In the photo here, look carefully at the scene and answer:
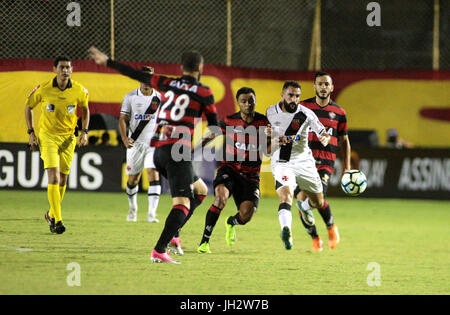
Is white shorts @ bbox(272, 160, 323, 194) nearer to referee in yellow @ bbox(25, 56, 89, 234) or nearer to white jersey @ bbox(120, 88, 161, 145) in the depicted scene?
referee in yellow @ bbox(25, 56, 89, 234)

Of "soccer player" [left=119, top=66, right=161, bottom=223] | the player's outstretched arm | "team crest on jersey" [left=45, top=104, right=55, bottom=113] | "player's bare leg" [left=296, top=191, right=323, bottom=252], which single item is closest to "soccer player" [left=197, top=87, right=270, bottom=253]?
the player's outstretched arm

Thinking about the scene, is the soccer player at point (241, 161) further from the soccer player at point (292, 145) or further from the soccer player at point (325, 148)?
the soccer player at point (325, 148)

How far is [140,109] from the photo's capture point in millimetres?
11445

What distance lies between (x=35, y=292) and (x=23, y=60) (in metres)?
10.5

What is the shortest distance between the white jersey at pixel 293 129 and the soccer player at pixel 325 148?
0.53 meters

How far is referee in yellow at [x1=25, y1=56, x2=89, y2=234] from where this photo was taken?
9.47 m

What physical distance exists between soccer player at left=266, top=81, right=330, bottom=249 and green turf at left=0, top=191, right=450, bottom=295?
2.59 ft

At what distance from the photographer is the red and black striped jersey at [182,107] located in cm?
723

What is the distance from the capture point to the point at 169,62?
17922 mm

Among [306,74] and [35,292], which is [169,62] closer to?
[306,74]

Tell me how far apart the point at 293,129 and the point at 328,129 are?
0.75m

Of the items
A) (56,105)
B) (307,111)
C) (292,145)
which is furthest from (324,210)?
(56,105)

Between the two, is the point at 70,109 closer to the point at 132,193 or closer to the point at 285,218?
the point at 132,193

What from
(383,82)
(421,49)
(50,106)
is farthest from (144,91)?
(421,49)
